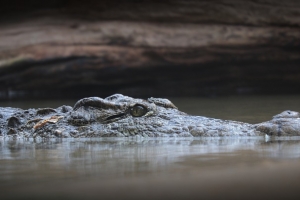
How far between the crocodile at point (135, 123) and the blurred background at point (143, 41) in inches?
186

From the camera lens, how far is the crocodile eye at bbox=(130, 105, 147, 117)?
12.4 ft

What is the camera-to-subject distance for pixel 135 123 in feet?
12.3

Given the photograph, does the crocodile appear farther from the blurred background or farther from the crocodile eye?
the blurred background

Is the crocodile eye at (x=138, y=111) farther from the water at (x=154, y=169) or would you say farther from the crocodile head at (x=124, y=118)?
the water at (x=154, y=169)

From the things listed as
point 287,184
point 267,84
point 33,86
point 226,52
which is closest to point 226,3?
point 226,52

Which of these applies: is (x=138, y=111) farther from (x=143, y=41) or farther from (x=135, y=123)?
(x=143, y=41)

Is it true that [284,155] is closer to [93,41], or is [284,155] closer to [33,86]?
[93,41]

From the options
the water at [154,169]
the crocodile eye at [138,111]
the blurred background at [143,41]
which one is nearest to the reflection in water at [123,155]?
the water at [154,169]

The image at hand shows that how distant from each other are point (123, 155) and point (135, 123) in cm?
112

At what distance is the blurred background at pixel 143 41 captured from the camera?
8445 mm

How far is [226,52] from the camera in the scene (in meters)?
8.72

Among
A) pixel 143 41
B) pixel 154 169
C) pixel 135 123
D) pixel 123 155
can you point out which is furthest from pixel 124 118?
pixel 143 41

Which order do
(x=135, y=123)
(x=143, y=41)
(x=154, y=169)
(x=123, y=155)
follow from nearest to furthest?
(x=154, y=169), (x=123, y=155), (x=135, y=123), (x=143, y=41)

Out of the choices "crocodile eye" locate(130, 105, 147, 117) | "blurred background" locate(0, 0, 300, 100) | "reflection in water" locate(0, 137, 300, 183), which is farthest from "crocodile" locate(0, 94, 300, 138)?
"blurred background" locate(0, 0, 300, 100)
